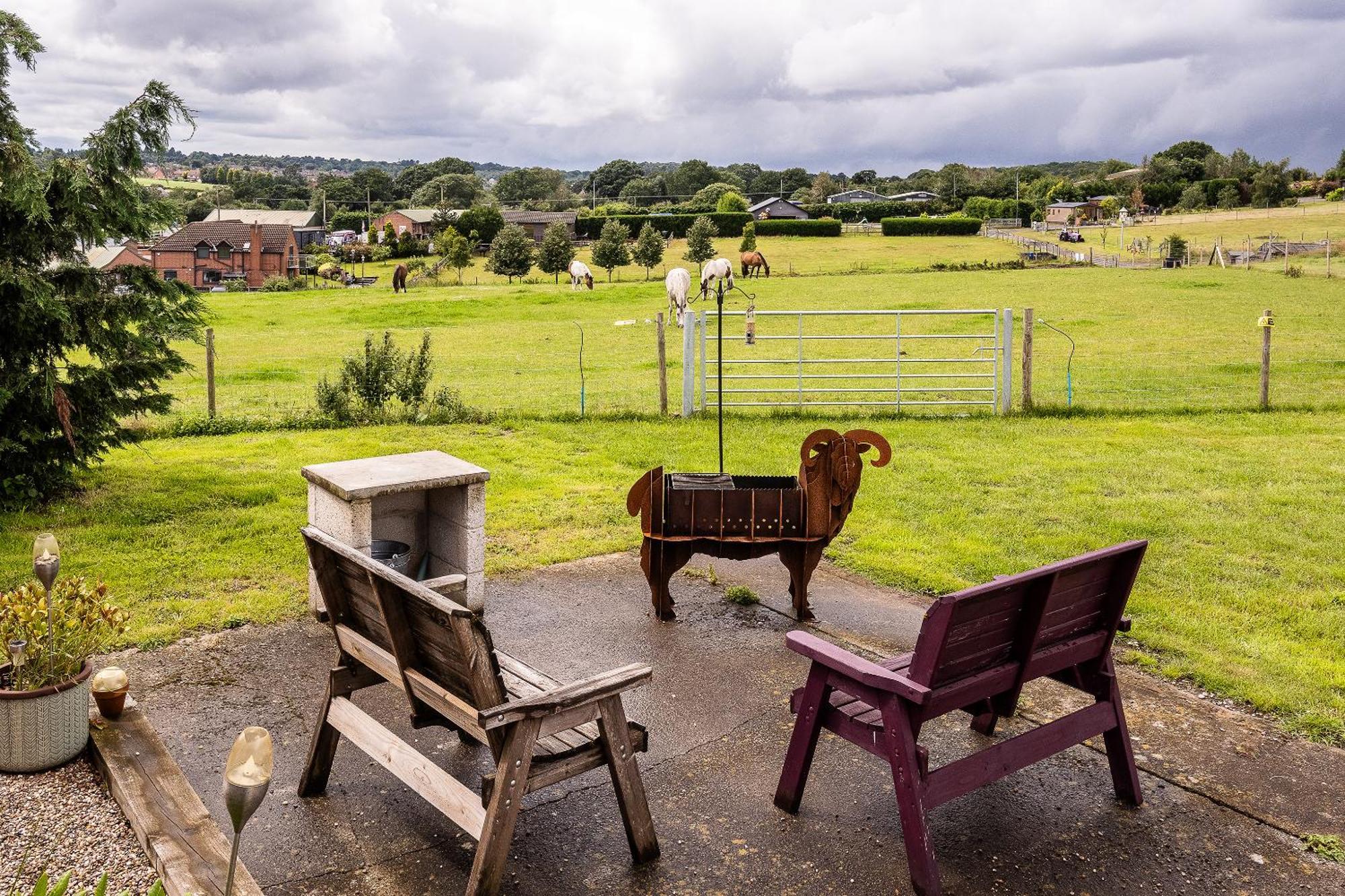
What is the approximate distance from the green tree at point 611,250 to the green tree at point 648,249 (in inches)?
22.7

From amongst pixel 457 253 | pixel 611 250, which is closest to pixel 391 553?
pixel 611 250

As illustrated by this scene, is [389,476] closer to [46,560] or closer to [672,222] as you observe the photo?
[46,560]

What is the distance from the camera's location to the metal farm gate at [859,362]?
14.8m

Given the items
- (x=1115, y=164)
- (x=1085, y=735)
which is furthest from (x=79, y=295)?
(x=1115, y=164)

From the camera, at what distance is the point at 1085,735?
13.8ft

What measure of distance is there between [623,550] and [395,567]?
2.19 meters

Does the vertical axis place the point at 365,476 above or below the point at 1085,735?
above

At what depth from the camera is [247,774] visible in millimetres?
1901

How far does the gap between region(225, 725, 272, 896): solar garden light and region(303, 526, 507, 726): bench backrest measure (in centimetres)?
136

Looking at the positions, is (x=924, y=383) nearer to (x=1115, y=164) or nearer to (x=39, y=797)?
(x=39, y=797)

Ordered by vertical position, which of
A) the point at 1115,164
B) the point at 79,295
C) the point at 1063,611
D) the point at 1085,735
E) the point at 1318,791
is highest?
the point at 1115,164

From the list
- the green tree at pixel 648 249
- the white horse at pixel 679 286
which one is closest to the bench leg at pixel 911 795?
the white horse at pixel 679 286

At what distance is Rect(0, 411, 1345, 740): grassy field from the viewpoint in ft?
20.9

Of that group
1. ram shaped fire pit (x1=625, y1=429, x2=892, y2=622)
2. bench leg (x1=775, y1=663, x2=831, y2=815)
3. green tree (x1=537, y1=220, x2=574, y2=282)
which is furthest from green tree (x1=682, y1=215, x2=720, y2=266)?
bench leg (x1=775, y1=663, x2=831, y2=815)
